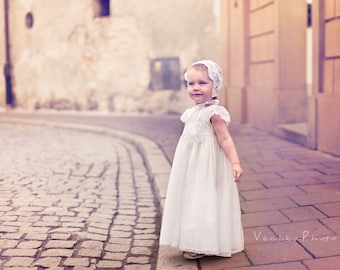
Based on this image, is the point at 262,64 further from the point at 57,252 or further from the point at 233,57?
the point at 57,252

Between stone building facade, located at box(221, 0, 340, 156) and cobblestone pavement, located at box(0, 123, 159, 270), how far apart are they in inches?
90.7

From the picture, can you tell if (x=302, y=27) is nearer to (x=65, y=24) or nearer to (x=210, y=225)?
(x=210, y=225)

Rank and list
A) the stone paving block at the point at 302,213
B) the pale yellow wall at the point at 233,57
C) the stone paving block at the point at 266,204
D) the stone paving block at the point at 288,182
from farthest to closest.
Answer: the pale yellow wall at the point at 233,57, the stone paving block at the point at 288,182, the stone paving block at the point at 266,204, the stone paving block at the point at 302,213

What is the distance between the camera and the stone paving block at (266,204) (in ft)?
13.3

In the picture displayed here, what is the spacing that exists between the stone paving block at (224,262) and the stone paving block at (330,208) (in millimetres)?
1013

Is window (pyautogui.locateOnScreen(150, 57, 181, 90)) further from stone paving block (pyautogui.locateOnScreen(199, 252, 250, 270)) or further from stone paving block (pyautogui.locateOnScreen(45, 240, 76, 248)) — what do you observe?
stone paving block (pyautogui.locateOnScreen(199, 252, 250, 270))

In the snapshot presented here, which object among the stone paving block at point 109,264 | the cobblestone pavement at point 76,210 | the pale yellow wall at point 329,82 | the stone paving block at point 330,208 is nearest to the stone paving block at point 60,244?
the cobblestone pavement at point 76,210

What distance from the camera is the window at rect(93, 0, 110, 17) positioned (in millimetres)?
14599

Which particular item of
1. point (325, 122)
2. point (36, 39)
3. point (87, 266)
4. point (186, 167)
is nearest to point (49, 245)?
point (87, 266)

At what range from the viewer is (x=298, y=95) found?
8.51 metres

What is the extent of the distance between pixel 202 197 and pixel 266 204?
1362 mm

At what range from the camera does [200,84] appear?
3.03 m

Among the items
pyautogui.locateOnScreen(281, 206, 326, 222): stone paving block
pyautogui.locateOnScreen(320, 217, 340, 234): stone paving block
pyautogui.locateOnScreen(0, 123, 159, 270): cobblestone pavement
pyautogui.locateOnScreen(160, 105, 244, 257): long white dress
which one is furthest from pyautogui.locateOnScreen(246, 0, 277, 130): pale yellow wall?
pyautogui.locateOnScreen(160, 105, 244, 257): long white dress

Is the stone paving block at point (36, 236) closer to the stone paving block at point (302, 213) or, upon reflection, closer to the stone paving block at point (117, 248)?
the stone paving block at point (117, 248)
